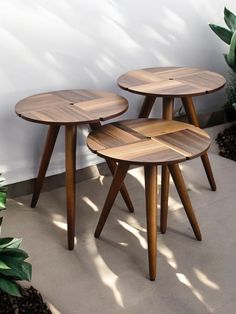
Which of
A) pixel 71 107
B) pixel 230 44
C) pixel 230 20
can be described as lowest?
pixel 71 107

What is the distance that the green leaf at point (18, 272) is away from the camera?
1.39 m

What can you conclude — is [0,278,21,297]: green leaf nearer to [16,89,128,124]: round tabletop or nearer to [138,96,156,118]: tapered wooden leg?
[16,89,128,124]: round tabletop

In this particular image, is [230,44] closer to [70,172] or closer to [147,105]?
[147,105]

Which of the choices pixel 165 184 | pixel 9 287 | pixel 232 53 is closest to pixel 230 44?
pixel 232 53

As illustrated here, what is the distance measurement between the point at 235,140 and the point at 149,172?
4.75 feet

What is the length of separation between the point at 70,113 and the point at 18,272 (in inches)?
31.3

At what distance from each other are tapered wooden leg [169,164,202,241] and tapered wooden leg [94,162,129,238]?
0.69 feet

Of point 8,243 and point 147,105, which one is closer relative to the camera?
point 8,243

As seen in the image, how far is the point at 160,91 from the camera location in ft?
7.06

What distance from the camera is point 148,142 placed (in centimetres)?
182

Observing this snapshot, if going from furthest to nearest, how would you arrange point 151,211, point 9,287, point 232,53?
point 232,53, point 151,211, point 9,287

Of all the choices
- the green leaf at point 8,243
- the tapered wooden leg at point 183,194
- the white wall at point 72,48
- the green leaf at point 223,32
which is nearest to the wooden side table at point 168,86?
the tapered wooden leg at point 183,194

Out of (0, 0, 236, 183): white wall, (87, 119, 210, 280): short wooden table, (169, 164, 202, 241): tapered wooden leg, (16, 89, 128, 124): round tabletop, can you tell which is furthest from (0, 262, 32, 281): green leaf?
(0, 0, 236, 183): white wall

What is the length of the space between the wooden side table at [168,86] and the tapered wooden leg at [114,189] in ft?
0.77
